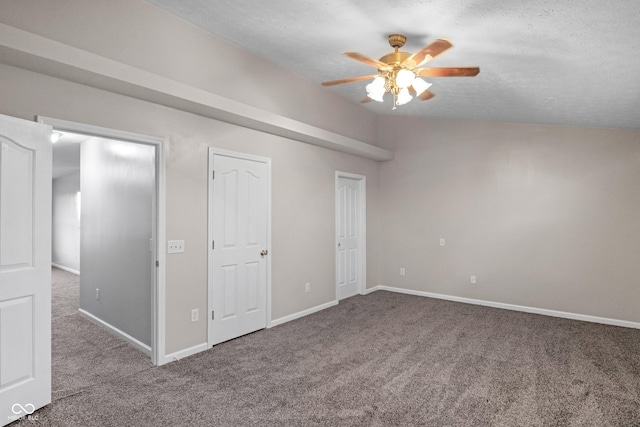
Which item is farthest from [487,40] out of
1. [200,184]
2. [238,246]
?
[238,246]

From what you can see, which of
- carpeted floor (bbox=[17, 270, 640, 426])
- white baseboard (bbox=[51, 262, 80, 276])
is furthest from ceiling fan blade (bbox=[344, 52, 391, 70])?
white baseboard (bbox=[51, 262, 80, 276])

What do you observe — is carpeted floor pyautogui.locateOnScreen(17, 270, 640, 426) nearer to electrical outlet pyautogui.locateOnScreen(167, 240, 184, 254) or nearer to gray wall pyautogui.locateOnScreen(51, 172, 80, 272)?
electrical outlet pyautogui.locateOnScreen(167, 240, 184, 254)

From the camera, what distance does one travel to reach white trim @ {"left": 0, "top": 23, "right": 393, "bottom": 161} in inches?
91.6

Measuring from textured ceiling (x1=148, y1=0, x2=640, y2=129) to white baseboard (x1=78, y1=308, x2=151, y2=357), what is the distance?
3172mm

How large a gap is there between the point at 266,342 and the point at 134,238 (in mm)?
1796

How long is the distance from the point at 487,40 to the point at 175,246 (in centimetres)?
318

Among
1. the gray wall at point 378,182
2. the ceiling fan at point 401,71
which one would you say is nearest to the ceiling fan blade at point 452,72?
the ceiling fan at point 401,71

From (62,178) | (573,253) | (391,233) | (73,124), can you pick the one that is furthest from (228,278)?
(62,178)

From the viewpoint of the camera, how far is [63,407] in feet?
8.59

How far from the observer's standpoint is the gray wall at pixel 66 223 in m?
8.96

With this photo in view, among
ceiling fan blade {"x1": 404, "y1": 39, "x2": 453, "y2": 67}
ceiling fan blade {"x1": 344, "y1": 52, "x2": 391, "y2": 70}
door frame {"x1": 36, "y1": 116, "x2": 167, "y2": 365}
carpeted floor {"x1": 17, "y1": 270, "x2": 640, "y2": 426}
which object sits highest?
ceiling fan blade {"x1": 344, "y1": 52, "x2": 391, "y2": 70}

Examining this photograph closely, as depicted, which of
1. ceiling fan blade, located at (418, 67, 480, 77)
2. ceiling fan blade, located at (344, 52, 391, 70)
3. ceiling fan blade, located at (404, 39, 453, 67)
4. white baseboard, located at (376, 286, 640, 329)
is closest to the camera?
ceiling fan blade, located at (404, 39, 453, 67)

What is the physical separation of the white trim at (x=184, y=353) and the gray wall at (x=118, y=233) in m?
0.36
